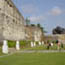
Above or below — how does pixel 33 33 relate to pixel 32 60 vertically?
above

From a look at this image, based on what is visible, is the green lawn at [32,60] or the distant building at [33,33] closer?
the green lawn at [32,60]

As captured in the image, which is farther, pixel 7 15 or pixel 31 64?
pixel 7 15

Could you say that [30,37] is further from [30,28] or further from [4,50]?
[4,50]

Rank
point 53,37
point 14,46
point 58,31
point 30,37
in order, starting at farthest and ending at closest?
point 58,31
point 53,37
point 30,37
point 14,46

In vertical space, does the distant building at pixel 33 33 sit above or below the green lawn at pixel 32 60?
above

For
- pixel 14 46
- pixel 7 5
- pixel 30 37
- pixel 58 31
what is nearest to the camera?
pixel 14 46

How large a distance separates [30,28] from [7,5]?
48.5 meters

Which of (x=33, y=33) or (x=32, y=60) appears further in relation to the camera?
(x=33, y=33)

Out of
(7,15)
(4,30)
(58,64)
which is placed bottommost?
(58,64)

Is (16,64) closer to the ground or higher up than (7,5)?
closer to the ground

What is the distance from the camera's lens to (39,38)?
86.4m

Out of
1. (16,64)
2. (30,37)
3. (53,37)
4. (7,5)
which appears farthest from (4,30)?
(53,37)

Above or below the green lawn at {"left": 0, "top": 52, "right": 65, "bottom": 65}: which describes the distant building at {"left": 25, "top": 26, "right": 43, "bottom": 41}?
above

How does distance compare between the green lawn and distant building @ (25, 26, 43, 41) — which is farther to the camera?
distant building @ (25, 26, 43, 41)
